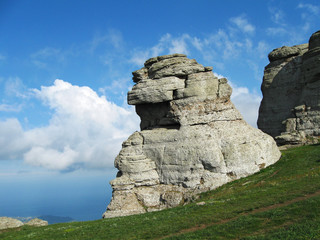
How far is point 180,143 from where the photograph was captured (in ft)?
130

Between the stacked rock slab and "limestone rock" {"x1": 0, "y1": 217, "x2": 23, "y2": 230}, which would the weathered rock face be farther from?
"limestone rock" {"x1": 0, "y1": 217, "x2": 23, "y2": 230}

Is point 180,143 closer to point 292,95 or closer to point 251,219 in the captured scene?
point 251,219

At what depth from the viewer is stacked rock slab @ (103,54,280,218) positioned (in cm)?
3741

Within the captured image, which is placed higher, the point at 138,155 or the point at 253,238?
the point at 138,155

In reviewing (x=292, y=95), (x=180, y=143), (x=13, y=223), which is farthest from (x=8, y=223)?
(x=292, y=95)

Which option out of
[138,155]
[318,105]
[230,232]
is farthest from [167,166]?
[318,105]

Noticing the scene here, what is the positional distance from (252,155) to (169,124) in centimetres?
1376

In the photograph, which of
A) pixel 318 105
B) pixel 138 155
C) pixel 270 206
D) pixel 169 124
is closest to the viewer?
pixel 270 206

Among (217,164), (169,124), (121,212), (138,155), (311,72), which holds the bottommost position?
(121,212)

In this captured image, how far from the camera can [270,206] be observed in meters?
21.0

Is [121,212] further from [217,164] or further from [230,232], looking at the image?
[230,232]

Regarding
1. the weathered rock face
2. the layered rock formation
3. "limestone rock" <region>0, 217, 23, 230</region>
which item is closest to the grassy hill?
the layered rock formation

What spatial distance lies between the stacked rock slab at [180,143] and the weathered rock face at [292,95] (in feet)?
57.6

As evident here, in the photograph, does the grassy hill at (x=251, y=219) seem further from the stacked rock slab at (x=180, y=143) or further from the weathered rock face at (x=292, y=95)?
the weathered rock face at (x=292, y=95)
